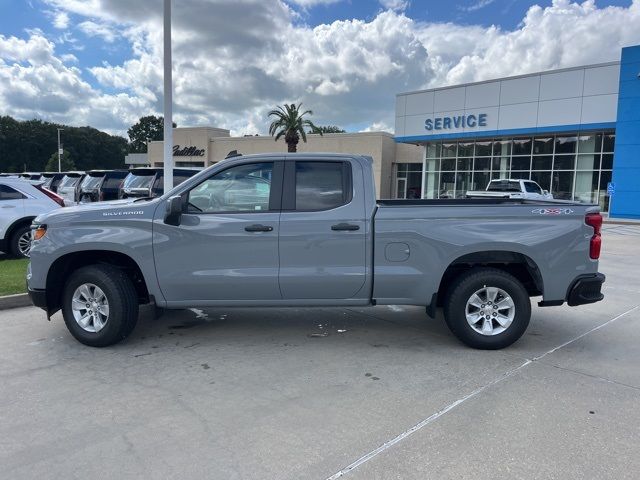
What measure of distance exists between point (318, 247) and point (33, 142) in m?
105

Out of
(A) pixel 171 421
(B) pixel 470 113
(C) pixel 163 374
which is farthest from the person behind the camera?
(B) pixel 470 113

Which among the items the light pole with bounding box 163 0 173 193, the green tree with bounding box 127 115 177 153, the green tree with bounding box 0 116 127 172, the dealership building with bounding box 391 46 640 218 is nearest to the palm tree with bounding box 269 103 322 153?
the dealership building with bounding box 391 46 640 218

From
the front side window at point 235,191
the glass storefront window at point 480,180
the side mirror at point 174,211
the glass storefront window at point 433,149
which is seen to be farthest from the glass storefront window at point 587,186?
the side mirror at point 174,211

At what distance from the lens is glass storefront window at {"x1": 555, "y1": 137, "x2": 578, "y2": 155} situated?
28.5 m

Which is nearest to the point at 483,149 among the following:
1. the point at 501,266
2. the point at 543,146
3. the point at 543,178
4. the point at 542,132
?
the point at 543,146

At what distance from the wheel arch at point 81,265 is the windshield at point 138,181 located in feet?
29.0

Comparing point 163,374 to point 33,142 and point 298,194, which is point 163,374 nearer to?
point 298,194

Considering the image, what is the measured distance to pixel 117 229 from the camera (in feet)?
16.4

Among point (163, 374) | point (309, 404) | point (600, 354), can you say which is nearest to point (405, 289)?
point (309, 404)

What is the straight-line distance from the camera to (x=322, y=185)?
5172mm

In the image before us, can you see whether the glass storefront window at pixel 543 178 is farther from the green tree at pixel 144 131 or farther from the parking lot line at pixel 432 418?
the green tree at pixel 144 131

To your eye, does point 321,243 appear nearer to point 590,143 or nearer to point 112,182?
point 112,182

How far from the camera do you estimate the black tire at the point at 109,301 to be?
16.5 ft

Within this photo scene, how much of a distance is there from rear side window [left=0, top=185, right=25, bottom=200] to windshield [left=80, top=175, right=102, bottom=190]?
17.8 feet
